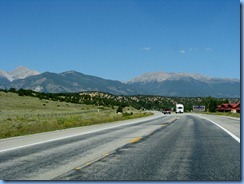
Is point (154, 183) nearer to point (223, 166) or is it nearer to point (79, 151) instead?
point (223, 166)

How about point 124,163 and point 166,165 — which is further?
point 124,163

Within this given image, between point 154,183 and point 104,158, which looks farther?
point 104,158

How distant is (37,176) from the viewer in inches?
367

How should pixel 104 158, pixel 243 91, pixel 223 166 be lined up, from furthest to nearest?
pixel 104 158 < pixel 223 166 < pixel 243 91

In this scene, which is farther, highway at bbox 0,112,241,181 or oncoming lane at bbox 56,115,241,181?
highway at bbox 0,112,241,181

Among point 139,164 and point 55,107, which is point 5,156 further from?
point 55,107

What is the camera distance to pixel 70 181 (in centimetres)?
862

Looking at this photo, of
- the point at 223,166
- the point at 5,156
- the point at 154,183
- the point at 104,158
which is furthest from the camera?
the point at 5,156

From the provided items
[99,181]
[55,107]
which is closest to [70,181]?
[99,181]

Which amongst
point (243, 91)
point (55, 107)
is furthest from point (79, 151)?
point (55, 107)

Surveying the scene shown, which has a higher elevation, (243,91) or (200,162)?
(243,91)

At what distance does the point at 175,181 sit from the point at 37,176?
9.67 ft

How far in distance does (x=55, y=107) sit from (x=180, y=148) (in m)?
104

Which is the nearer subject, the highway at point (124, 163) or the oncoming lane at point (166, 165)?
the oncoming lane at point (166, 165)
